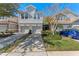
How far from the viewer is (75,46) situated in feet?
21.5

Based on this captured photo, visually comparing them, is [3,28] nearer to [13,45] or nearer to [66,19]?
[13,45]

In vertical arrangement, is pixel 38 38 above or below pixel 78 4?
below

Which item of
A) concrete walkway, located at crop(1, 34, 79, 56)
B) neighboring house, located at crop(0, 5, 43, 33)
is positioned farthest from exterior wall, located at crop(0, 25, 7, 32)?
concrete walkway, located at crop(1, 34, 79, 56)

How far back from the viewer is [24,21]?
6.52 metres

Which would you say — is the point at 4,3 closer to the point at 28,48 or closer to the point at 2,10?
the point at 2,10

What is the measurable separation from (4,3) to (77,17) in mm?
1520

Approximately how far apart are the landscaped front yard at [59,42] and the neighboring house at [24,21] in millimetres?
220

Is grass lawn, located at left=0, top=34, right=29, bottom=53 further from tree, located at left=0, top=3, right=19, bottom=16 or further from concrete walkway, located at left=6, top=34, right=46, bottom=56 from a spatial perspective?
tree, located at left=0, top=3, right=19, bottom=16

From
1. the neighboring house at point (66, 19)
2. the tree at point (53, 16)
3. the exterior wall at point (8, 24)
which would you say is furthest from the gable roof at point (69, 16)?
the exterior wall at point (8, 24)

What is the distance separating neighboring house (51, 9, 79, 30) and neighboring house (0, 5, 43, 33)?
35 cm

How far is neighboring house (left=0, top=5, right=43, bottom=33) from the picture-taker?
653 centimetres

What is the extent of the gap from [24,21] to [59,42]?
84 centimetres

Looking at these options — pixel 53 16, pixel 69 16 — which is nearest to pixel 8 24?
pixel 53 16

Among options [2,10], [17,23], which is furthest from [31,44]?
[2,10]
